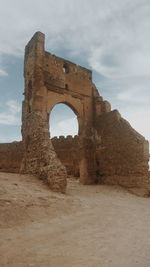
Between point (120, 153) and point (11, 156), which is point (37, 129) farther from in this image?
point (11, 156)

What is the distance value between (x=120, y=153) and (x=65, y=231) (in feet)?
23.5

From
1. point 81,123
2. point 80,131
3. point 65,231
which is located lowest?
point 65,231

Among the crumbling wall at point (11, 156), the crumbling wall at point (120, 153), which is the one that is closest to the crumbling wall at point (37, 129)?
the crumbling wall at point (120, 153)

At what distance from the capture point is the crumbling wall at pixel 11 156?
17.7m

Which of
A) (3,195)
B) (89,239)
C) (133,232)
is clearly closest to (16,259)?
(89,239)

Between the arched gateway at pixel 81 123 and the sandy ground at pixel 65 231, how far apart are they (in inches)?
98.1

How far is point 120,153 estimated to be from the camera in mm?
10992

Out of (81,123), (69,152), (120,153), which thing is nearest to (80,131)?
(81,123)

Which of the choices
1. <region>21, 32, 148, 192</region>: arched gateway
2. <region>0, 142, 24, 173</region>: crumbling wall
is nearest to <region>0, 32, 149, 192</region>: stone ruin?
<region>21, 32, 148, 192</region>: arched gateway

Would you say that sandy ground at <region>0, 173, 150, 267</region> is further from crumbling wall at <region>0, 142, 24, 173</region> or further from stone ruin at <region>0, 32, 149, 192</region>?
crumbling wall at <region>0, 142, 24, 173</region>

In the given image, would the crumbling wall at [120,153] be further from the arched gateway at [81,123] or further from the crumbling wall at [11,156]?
the crumbling wall at [11,156]

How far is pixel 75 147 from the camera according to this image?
16.0 metres

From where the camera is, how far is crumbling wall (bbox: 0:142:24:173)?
17.7 metres

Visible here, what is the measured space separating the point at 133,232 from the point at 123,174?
652 cm
